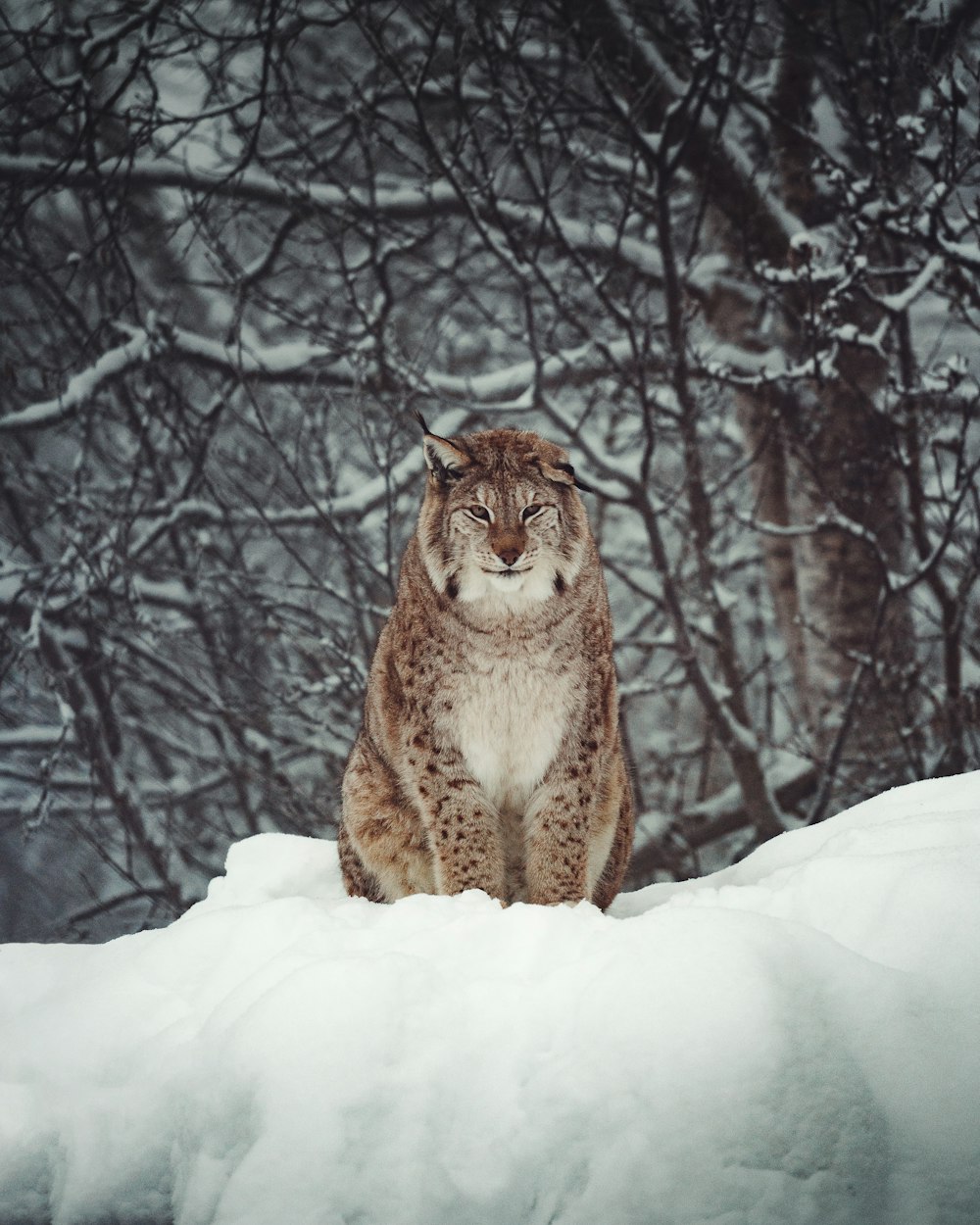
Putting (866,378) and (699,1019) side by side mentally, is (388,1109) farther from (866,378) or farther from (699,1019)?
(866,378)

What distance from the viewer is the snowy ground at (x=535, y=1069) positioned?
1821mm

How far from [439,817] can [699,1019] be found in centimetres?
142

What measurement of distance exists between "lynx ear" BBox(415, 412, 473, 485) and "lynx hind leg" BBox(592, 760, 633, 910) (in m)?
1.15

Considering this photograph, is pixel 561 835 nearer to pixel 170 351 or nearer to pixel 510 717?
pixel 510 717

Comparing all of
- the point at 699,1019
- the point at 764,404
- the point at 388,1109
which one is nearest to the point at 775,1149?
the point at 699,1019

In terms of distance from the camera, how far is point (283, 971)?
7.57 feet

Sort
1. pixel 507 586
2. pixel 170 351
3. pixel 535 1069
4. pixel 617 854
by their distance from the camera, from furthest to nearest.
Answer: pixel 170 351 → pixel 617 854 → pixel 507 586 → pixel 535 1069

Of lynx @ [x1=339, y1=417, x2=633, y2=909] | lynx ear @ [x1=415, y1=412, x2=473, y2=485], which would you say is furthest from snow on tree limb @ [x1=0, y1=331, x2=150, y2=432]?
lynx @ [x1=339, y1=417, x2=633, y2=909]

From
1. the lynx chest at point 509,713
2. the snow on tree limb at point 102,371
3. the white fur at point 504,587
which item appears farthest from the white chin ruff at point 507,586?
the snow on tree limb at point 102,371

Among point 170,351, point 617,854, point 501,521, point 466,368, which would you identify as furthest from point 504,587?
point 466,368

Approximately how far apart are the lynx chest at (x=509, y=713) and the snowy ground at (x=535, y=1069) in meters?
0.83

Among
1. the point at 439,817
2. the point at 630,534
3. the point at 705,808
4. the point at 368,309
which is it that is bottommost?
the point at 705,808

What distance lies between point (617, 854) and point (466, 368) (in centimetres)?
704

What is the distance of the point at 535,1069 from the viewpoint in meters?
1.98
